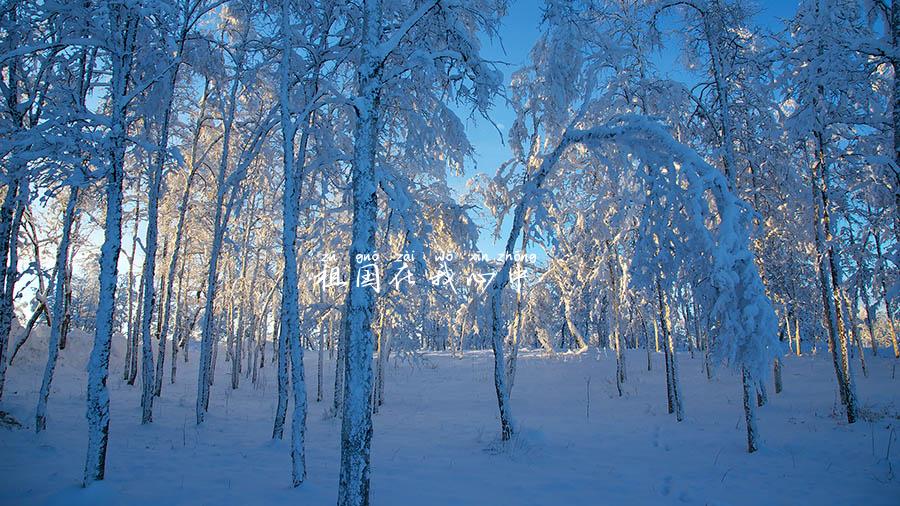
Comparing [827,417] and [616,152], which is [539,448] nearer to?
[616,152]

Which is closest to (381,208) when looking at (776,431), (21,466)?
(21,466)

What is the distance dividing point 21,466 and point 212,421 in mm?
5185

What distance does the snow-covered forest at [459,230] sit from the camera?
17.9 feet

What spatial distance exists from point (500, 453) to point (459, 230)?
501 centimetres

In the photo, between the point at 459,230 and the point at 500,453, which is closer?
the point at 500,453

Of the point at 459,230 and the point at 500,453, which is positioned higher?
the point at 459,230

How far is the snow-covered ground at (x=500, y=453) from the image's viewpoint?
5797 mm

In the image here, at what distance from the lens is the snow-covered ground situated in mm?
5797

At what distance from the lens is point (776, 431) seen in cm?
980

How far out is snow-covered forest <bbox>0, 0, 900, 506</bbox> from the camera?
5449 millimetres

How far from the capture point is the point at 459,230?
420 inches

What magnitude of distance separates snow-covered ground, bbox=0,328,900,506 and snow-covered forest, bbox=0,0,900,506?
0.26 feet

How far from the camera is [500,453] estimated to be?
320 inches

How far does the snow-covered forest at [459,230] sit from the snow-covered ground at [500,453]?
0.08 metres
